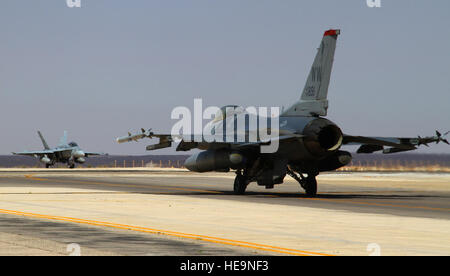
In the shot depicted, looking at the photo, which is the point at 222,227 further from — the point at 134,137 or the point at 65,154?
the point at 65,154

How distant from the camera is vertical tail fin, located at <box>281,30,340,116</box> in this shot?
98.5ft

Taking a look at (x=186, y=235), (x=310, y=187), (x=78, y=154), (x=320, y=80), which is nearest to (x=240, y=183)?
(x=310, y=187)

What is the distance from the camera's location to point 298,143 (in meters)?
29.6

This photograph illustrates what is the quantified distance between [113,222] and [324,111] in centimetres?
1355

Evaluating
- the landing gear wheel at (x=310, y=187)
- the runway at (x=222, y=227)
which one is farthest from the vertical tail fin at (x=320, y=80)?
the runway at (x=222, y=227)

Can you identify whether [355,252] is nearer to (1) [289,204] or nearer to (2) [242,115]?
(1) [289,204]

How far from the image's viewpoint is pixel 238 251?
12914 millimetres

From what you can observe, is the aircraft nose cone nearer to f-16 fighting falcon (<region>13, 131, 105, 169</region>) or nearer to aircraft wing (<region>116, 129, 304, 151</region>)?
f-16 fighting falcon (<region>13, 131, 105, 169</region>)

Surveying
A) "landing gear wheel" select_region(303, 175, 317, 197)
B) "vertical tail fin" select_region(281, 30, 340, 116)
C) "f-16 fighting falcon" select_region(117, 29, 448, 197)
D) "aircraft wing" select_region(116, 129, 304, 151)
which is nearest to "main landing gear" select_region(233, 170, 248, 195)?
"f-16 fighting falcon" select_region(117, 29, 448, 197)

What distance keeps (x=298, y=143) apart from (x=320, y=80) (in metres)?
2.73

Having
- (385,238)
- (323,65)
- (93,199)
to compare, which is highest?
(323,65)

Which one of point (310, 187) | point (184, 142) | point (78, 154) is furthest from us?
point (78, 154)

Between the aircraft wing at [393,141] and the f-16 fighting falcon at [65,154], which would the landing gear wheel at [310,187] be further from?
the f-16 fighting falcon at [65,154]
